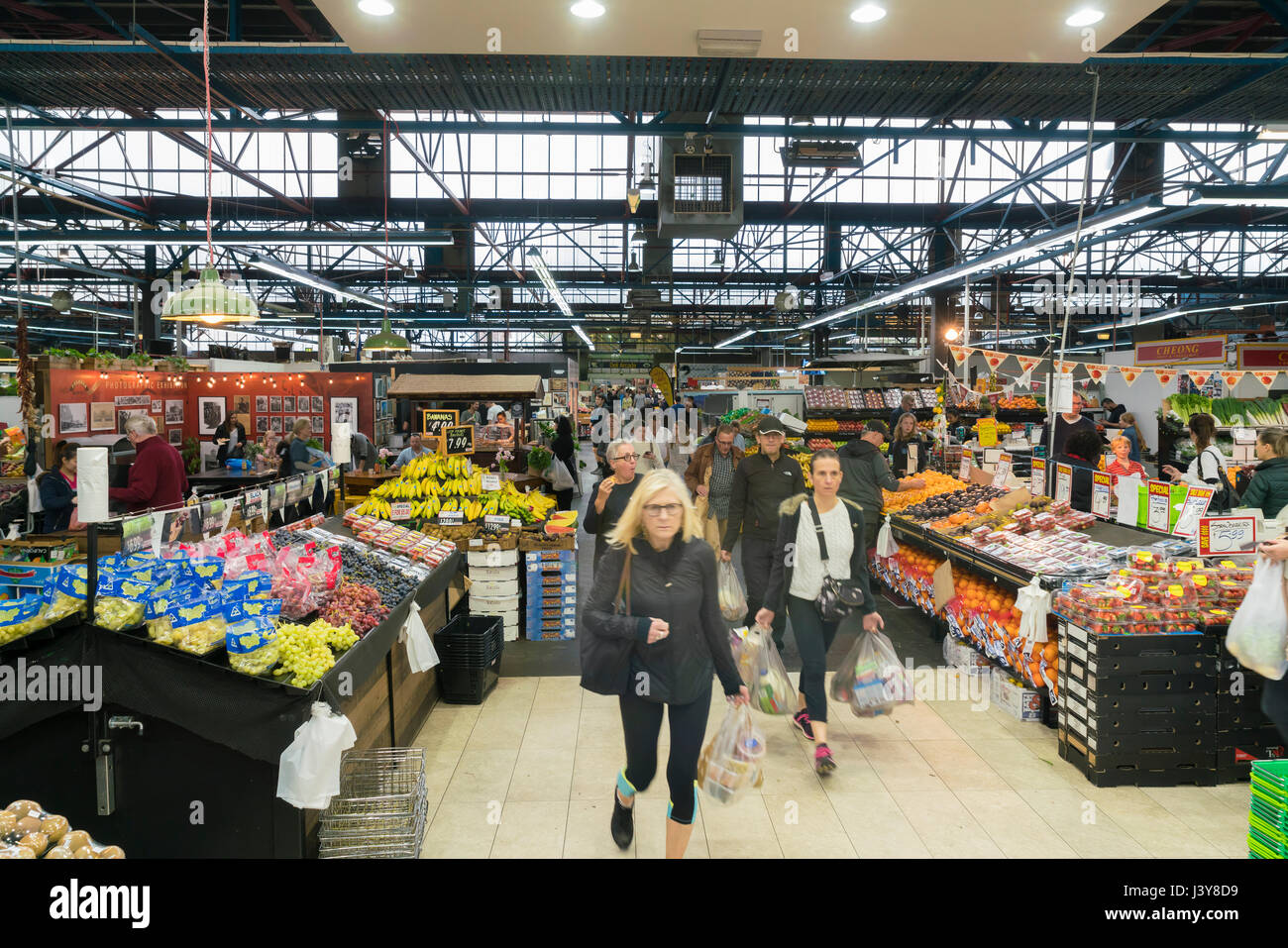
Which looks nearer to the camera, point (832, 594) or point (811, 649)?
point (832, 594)

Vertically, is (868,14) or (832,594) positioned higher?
(868,14)

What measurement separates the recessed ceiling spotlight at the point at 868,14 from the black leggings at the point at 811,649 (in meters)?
3.12

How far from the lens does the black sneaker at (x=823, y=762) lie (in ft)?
13.9

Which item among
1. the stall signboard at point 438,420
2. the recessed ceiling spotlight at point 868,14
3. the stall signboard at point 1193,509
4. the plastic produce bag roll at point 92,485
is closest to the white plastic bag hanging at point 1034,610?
the stall signboard at point 1193,509

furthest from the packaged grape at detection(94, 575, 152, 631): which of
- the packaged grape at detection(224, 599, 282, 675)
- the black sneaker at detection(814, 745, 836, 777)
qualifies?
the black sneaker at detection(814, 745, 836, 777)

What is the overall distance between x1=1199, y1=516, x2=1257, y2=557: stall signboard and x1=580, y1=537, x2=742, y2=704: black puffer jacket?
3328 mm

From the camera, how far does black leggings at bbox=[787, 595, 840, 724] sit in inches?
171

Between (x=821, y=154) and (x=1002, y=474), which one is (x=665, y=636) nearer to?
(x=1002, y=474)

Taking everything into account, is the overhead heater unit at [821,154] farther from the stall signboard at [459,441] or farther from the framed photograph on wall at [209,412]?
the framed photograph on wall at [209,412]

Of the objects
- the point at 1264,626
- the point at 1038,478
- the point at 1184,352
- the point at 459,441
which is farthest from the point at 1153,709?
the point at 1184,352

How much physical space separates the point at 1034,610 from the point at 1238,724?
1.08 metres

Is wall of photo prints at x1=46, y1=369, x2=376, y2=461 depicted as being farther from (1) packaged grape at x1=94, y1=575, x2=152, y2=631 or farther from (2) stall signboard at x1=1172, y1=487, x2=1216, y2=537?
(2) stall signboard at x1=1172, y1=487, x2=1216, y2=537

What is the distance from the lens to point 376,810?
11.3 feet
